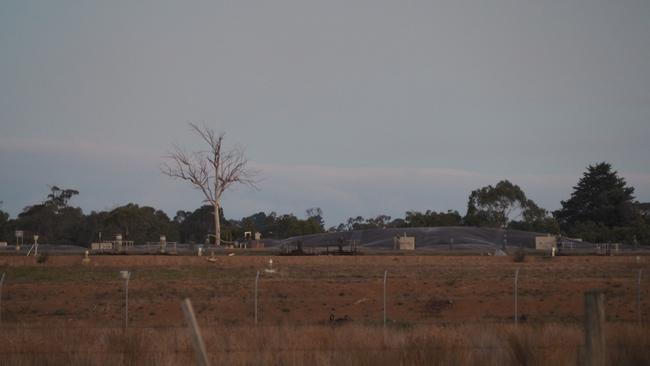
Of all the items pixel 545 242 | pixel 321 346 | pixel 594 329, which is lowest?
pixel 321 346

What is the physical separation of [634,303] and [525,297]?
11.9ft

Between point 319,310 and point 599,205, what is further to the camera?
point 599,205

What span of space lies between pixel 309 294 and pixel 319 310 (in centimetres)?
278

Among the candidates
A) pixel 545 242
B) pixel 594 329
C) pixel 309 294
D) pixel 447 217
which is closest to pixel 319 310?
pixel 309 294

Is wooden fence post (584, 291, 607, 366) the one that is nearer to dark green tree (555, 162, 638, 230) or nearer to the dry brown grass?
the dry brown grass

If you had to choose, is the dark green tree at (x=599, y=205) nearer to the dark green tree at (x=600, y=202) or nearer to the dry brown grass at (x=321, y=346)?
the dark green tree at (x=600, y=202)

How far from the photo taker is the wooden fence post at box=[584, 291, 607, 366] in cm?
978

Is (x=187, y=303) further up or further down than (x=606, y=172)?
further down

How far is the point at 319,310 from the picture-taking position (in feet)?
92.9

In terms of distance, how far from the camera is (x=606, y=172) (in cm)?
10512

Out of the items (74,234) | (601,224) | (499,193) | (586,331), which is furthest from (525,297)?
(74,234)

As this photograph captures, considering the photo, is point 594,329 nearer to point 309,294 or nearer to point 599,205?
point 309,294

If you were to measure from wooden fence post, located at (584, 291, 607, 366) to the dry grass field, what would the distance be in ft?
9.38

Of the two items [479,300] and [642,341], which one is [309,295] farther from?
[642,341]
